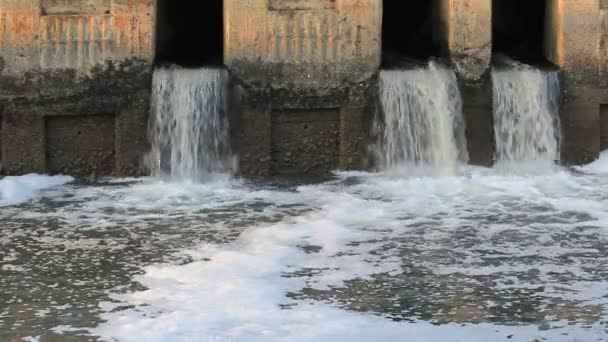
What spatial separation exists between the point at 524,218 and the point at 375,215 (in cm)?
114

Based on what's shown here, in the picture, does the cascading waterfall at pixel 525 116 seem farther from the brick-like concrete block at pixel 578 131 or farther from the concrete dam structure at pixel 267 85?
the brick-like concrete block at pixel 578 131

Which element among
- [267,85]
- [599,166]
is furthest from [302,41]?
[599,166]

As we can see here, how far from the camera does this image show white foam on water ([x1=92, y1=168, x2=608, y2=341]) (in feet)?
16.5

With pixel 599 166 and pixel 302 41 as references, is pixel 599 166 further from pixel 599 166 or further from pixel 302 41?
pixel 302 41

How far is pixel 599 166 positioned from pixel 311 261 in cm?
465

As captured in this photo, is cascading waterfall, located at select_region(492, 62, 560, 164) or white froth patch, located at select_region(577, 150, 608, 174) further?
cascading waterfall, located at select_region(492, 62, 560, 164)

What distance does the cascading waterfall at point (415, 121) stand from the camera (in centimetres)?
988

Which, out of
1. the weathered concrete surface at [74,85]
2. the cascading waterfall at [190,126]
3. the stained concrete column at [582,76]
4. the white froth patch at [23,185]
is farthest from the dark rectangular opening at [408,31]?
the white froth patch at [23,185]

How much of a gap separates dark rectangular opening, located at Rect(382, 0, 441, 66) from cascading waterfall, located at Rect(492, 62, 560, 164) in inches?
43.1

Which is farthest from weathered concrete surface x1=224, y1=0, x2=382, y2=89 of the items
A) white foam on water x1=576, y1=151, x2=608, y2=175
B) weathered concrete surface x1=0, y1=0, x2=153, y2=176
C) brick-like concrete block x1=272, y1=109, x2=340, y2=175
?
white foam on water x1=576, y1=151, x2=608, y2=175

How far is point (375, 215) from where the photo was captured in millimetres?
7785

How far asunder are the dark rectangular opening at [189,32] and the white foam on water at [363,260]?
8.52 feet

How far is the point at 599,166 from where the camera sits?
10.0 metres

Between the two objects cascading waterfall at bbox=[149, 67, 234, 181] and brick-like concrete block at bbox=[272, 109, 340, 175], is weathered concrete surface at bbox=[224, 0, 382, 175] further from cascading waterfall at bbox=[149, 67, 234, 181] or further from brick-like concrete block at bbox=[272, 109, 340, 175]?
cascading waterfall at bbox=[149, 67, 234, 181]
